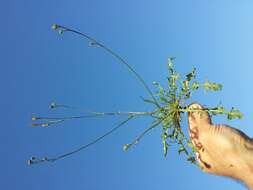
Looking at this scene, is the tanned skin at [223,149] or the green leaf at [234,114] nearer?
the tanned skin at [223,149]

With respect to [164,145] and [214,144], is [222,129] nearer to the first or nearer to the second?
[214,144]

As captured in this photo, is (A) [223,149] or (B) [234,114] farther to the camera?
(B) [234,114]

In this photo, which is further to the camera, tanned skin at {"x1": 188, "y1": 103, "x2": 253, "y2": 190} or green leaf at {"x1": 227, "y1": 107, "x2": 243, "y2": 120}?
green leaf at {"x1": 227, "y1": 107, "x2": 243, "y2": 120}

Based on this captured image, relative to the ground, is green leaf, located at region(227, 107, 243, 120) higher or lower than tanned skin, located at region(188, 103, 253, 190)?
higher

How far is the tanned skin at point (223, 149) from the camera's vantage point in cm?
502

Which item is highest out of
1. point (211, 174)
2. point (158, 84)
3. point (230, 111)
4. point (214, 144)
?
point (158, 84)

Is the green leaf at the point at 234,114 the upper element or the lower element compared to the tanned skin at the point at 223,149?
upper

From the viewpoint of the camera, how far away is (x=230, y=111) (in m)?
5.30

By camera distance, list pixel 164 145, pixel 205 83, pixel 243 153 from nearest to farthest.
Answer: pixel 243 153 → pixel 205 83 → pixel 164 145

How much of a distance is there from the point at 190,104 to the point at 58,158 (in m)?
1.78

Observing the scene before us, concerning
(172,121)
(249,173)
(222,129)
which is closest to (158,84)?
(172,121)

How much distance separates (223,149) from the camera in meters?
5.07

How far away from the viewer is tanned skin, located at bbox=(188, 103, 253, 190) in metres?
5.02

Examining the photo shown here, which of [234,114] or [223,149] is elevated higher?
[234,114]
